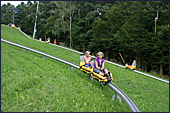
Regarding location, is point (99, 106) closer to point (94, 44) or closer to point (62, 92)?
point (62, 92)

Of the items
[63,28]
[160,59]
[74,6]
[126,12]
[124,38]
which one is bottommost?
[160,59]

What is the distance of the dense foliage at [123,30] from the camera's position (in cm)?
2145

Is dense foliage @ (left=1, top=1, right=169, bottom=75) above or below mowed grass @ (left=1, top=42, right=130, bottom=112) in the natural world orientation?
above

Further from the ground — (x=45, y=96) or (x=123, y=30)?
(x=123, y=30)

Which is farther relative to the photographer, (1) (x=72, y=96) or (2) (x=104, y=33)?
(2) (x=104, y=33)

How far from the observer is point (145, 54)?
2338cm

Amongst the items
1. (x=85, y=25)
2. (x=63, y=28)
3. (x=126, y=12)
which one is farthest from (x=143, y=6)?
(x=63, y=28)

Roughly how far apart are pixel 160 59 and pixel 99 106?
2001 cm

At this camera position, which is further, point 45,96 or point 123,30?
point 123,30

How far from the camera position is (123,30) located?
26391 mm

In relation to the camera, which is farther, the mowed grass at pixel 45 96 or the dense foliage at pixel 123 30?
the dense foliage at pixel 123 30

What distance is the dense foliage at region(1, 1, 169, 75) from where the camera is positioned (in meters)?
21.5

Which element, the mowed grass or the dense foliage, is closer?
the mowed grass

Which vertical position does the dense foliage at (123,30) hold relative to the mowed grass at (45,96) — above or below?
above
